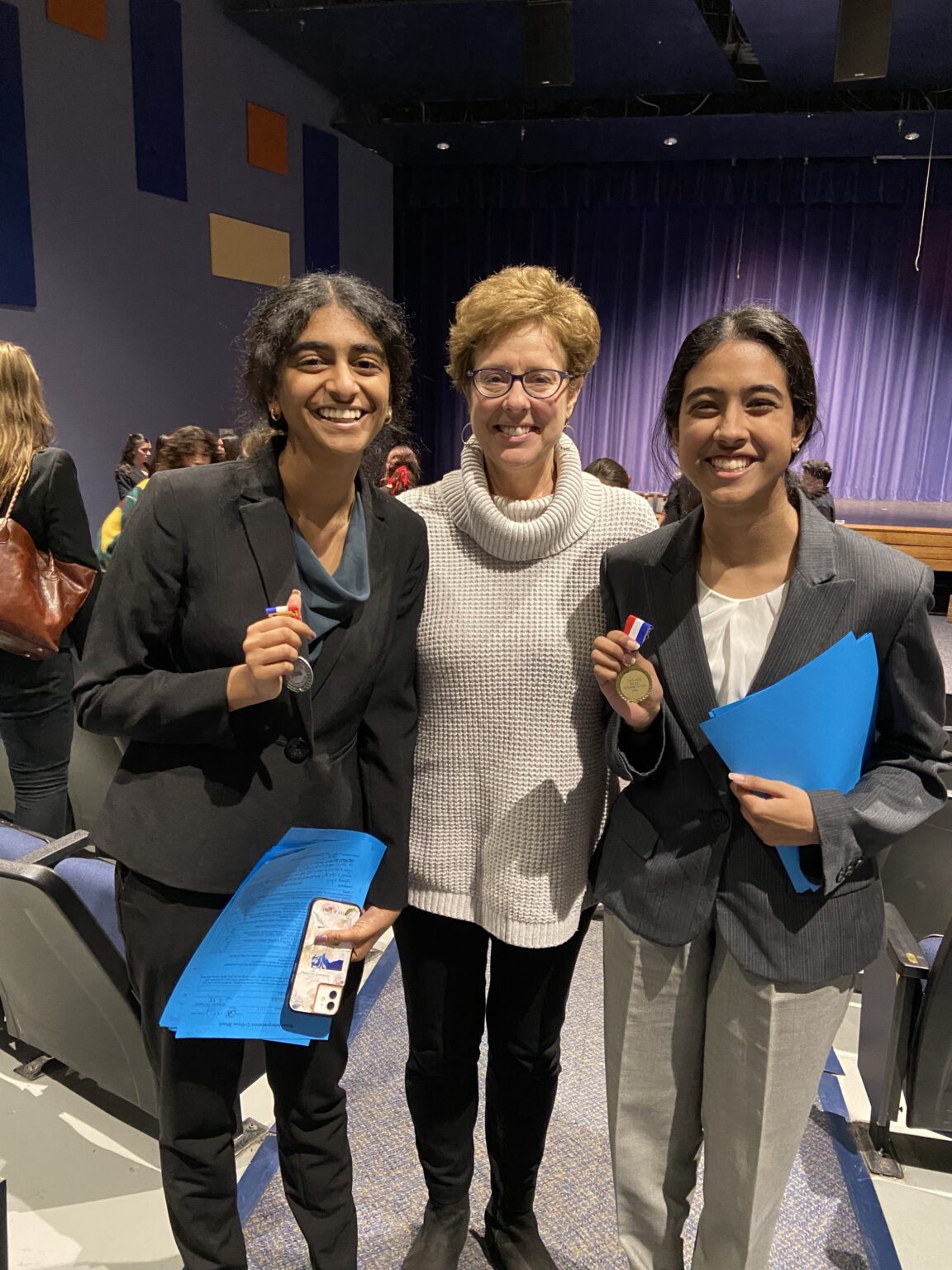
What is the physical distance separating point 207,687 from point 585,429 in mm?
11930

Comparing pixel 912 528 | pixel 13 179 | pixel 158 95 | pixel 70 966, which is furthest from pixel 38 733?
pixel 912 528

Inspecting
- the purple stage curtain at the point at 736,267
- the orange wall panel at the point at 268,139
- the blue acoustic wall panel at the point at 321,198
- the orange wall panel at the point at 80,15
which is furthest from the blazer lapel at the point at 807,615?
the purple stage curtain at the point at 736,267

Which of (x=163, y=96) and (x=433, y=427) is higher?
(x=163, y=96)

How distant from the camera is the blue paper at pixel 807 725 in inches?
43.1

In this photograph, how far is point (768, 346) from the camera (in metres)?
1.13

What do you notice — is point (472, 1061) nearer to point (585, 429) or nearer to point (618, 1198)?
point (618, 1198)

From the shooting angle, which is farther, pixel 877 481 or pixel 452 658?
pixel 877 481

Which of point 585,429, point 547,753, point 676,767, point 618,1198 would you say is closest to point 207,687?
point 547,753

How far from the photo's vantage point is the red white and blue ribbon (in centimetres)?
115

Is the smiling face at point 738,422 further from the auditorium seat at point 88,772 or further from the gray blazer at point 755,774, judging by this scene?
the auditorium seat at point 88,772

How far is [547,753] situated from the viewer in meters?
1.37

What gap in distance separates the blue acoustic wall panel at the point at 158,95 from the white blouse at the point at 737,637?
6.71m

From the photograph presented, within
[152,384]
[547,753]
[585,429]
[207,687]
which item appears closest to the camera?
[207,687]

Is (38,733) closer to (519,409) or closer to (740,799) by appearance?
(519,409)
